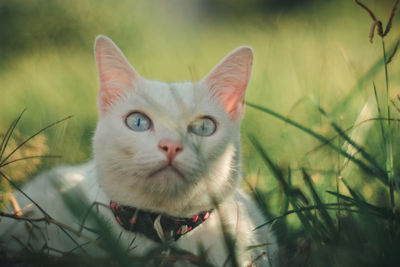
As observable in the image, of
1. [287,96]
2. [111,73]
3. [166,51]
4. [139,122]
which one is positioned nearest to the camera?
[139,122]

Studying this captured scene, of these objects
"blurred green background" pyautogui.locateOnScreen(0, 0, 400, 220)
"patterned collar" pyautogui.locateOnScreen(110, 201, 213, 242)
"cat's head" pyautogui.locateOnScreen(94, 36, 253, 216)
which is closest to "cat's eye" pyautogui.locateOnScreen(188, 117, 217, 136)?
"cat's head" pyautogui.locateOnScreen(94, 36, 253, 216)

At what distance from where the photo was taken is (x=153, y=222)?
3.45 feet

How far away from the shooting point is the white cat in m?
1.02

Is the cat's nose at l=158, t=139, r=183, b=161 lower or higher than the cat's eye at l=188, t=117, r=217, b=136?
lower

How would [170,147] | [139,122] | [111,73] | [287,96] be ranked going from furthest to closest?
Answer: [287,96]
[111,73]
[139,122]
[170,147]

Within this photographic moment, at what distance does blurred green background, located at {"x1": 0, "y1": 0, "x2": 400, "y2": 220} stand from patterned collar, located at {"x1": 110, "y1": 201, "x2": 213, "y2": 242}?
47cm

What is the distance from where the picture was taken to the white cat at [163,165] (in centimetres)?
102

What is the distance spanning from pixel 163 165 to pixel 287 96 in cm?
213

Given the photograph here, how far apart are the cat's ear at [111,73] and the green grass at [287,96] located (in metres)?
0.19

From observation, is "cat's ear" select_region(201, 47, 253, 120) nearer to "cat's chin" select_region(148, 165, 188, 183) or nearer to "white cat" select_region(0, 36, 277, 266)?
"white cat" select_region(0, 36, 277, 266)

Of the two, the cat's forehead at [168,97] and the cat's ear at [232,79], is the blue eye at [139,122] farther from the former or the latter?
the cat's ear at [232,79]

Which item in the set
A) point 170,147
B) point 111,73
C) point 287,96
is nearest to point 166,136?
point 170,147

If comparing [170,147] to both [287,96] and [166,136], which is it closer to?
[166,136]

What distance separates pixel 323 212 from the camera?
0.86 metres
